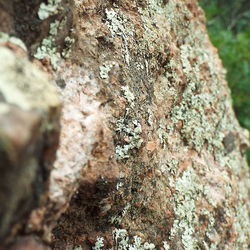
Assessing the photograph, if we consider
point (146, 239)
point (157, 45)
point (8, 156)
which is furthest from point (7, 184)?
point (157, 45)

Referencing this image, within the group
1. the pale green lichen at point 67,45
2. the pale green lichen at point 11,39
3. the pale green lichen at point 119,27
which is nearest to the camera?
the pale green lichen at point 11,39

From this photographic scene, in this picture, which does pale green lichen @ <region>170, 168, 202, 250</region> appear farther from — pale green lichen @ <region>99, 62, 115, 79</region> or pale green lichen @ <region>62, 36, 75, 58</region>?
pale green lichen @ <region>62, 36, 75, 58</region>

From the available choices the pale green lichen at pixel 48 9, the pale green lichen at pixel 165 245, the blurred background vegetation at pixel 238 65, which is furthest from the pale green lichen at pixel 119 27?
the blurred background vegetation at pixel 238 65

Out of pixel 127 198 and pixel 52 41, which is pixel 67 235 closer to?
pixel 127 198

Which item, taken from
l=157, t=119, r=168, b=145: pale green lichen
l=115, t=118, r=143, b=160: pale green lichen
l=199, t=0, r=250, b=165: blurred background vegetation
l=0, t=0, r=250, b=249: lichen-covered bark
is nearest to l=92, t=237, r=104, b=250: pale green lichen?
l=0, t=0, r=250, b=249: lichen-covered bark

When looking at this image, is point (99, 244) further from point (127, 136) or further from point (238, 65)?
point (238, 65)

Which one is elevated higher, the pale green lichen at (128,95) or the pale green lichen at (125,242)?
the pale green lichen at (128,95)

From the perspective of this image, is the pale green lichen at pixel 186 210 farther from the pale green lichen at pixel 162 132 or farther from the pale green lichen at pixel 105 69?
the pale green lichen at pixel 105 69
